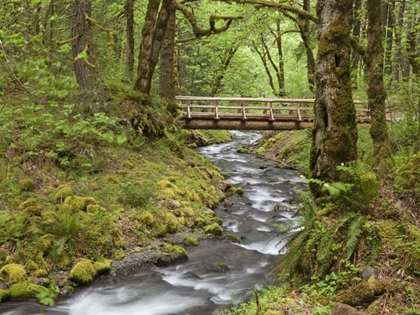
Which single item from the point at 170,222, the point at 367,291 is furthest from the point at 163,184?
the point at 367,291

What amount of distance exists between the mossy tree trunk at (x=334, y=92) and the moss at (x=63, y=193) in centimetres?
Answer: 518

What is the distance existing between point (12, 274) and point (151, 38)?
331 inches

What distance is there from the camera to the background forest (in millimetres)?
4570

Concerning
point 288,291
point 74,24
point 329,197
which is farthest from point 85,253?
point 74,24

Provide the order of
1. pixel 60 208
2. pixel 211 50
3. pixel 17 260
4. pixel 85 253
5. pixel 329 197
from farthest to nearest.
A: pixel 211 50 < pixel 60 208 < pixel 85 253 < pixel 17 260 < pixel 329 197

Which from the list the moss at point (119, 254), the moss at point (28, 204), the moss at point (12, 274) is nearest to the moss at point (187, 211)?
the moss at point (119, 254)

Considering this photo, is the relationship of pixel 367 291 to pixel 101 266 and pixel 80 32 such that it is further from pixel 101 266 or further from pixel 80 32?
pixel 80 32

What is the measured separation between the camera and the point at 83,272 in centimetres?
657

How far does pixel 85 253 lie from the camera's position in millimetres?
7109

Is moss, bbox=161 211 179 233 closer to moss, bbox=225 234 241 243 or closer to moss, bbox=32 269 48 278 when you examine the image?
moss, bbox=225 234 241 243

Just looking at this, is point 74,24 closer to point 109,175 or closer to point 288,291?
point 109,175

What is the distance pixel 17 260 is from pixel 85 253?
1123 mm

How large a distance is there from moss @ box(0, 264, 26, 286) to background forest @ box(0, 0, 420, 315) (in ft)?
0.06

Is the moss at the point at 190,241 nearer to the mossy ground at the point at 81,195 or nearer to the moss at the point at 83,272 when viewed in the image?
the mossy ground at the point at 81,195
